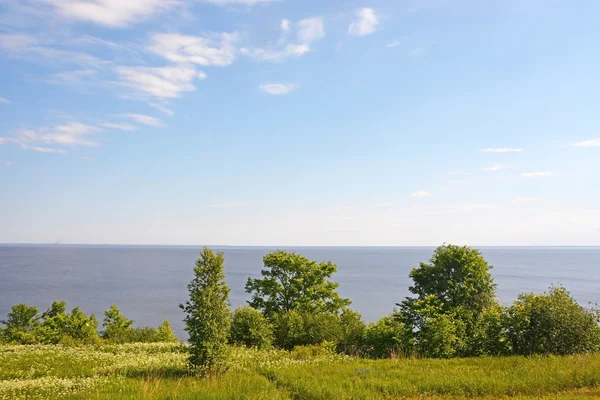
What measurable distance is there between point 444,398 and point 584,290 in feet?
441

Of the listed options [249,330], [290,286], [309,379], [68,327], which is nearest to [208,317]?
[309,379]

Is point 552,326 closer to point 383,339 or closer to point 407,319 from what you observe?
point 407,319

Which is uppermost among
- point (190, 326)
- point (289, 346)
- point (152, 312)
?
point (190, 326)

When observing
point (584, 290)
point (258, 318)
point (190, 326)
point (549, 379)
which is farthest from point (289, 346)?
point (584, 290)

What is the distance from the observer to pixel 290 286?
39.8 metres

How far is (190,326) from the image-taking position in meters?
17.6

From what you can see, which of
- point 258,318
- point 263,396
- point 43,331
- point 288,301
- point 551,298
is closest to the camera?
point 263,396

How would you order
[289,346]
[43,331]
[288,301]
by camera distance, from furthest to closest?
[43,331] < [288,301] < [289,346]

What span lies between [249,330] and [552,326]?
1767 cm

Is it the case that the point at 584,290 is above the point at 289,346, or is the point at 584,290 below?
below

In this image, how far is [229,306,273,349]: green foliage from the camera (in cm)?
2741

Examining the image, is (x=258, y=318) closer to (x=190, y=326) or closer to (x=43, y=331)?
(x=190, y=326)

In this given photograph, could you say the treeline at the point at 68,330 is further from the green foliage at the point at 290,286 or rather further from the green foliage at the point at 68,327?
the green foliage at the point at 290,286

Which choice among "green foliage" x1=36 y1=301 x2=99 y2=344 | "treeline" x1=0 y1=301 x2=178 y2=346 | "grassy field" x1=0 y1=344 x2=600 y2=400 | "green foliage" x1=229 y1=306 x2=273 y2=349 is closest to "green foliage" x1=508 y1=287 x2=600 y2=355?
"grassy field" x1=0 y1=344 x2=600 y2=400
